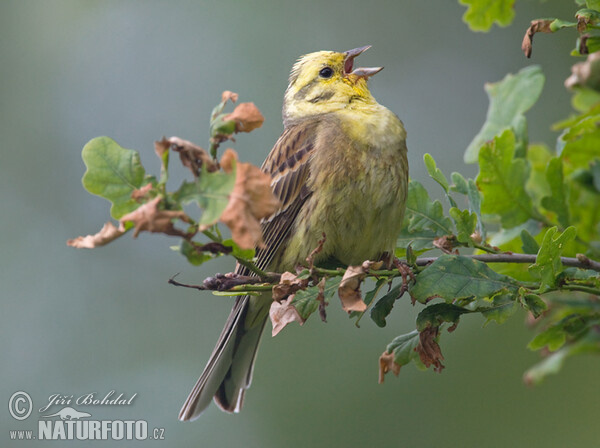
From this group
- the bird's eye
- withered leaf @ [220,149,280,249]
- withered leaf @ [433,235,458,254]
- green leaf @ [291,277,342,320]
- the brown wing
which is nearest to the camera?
withered leaf @ [220,149,280,249]

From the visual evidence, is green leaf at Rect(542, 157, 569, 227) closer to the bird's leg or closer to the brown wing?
the bird's leg

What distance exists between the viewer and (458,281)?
2225 millimetres

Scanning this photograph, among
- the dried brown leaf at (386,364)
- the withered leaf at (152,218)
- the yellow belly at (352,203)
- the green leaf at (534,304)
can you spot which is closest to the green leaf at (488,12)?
the yellow belly at (352,203)

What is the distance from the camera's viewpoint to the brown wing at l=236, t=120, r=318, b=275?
3.23 m

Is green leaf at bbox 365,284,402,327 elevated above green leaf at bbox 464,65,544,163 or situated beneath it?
situated beneath

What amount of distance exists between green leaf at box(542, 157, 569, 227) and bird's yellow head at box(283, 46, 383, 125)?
1.23 meters

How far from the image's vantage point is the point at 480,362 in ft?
20.1

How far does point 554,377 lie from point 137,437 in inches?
114

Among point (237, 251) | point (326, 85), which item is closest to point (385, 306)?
point (237, 251)

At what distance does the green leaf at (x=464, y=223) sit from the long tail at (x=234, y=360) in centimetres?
115

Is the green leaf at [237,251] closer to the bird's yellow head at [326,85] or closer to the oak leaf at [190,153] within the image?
the oak leaf at [190,153]

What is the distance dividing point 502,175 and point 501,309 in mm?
666

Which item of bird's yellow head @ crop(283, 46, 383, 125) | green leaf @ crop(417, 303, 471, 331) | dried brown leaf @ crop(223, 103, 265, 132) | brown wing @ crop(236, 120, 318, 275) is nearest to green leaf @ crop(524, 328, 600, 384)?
green leaf @ crop(417, 303, 471, 331)

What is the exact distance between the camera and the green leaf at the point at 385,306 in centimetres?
244
